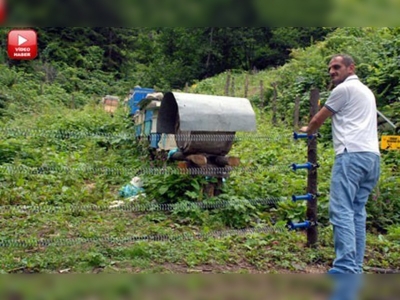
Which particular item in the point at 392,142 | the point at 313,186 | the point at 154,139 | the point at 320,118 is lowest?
the point at 313,186

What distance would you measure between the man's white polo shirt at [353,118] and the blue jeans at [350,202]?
70 millimetres

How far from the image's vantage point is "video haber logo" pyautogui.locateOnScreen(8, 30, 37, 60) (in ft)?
5.66

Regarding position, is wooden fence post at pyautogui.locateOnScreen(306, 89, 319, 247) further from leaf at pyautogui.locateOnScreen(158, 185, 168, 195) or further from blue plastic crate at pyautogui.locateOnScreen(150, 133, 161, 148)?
blue plastic crate at pyautogui.locateOnScreen(150, 133, 161, 148)

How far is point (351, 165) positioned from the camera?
10.4 feet

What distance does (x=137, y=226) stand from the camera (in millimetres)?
5211

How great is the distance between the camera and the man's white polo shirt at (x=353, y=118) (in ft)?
10.5

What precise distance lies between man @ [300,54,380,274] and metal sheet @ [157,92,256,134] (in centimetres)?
223

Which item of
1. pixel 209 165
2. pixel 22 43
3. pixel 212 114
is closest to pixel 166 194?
pixel 209 165

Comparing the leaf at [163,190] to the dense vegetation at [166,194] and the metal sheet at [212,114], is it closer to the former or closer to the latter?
the dense vegetation at [166,194]

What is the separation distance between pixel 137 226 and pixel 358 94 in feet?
9.70

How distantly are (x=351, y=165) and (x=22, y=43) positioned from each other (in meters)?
2.30

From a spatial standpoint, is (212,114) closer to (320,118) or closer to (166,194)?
(166,194)

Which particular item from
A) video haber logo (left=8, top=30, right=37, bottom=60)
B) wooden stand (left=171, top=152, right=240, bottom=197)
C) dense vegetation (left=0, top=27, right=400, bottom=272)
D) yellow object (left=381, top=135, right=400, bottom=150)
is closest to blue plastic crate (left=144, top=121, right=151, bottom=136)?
dense vegetation (left=0, top=27, right=400, bottom=272)
